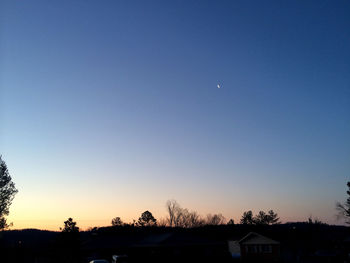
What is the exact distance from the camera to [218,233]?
70500mm

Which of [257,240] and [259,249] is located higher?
[257,240]

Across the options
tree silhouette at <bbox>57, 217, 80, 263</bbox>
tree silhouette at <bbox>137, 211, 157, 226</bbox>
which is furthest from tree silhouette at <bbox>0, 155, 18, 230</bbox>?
tree silhouette at <bbox>137, 211, 157, 226</bbox>

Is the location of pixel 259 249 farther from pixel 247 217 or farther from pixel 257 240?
pixel 247 217

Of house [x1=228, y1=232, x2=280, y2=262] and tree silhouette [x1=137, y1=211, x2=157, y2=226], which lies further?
tree silhouette [x1=137, y1=211, x2=157, y2=226]

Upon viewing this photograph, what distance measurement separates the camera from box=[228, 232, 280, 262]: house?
50500 mm

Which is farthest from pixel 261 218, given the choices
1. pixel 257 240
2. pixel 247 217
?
pixel 257 240

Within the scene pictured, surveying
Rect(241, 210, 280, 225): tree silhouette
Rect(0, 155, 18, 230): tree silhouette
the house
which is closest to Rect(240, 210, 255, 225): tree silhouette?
Rect(241, 210, 280, 225): tree silhouette

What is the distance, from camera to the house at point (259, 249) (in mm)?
50500

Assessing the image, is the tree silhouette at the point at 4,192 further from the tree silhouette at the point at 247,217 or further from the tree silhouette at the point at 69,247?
the tree silhouette at the point at 247,217

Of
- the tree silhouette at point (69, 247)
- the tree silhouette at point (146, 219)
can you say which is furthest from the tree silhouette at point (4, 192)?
the tree silhouette at point (146, 219)

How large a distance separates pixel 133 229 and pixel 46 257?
27.2m

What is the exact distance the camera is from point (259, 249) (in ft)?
169

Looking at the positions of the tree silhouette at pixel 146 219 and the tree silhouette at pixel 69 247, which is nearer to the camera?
the tree silhouette at pixel 69 247

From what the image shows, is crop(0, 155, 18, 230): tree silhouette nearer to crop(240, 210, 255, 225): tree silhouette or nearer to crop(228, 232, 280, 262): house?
crop(228, 232, 280, 262): house
